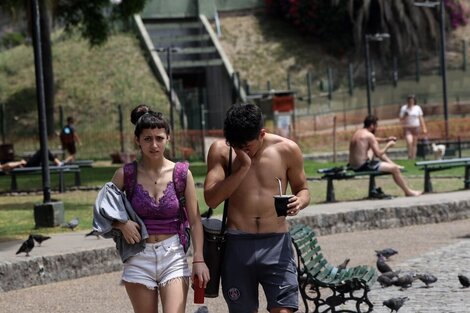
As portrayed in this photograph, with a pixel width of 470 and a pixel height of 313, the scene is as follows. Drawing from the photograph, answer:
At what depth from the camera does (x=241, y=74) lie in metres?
50.6

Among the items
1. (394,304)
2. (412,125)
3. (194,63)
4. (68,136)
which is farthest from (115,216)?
(194,63)

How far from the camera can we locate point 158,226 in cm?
675

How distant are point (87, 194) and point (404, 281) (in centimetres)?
1180

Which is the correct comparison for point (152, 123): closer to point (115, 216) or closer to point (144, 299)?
point (115, 216)

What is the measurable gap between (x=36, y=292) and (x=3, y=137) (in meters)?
27.4

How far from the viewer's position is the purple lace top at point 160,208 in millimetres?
6742

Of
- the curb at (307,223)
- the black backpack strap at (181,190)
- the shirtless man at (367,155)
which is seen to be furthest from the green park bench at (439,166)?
the black backpack strap at (181,190)

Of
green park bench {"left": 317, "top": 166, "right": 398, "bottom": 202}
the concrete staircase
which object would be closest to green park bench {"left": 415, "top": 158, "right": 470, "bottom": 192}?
green park bench {"left": 317, "top": 166, "right": 398, "bottom": 202}

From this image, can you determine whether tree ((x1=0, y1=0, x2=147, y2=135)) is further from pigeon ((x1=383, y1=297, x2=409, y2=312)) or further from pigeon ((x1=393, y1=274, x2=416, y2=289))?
pigeon ((x1=383, y1=297, x2=409, y2=312))

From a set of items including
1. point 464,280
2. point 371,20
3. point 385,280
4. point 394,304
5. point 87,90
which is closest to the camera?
point 394,304

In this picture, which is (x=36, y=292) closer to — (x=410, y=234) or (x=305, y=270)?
(x=305, y=270)

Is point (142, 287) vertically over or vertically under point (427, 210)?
over

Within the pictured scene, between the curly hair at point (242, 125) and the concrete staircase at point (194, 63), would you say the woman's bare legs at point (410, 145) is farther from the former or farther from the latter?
the curly hair at point (242, 125)

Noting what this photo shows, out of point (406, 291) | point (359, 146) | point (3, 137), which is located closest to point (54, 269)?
point (406, 291)
